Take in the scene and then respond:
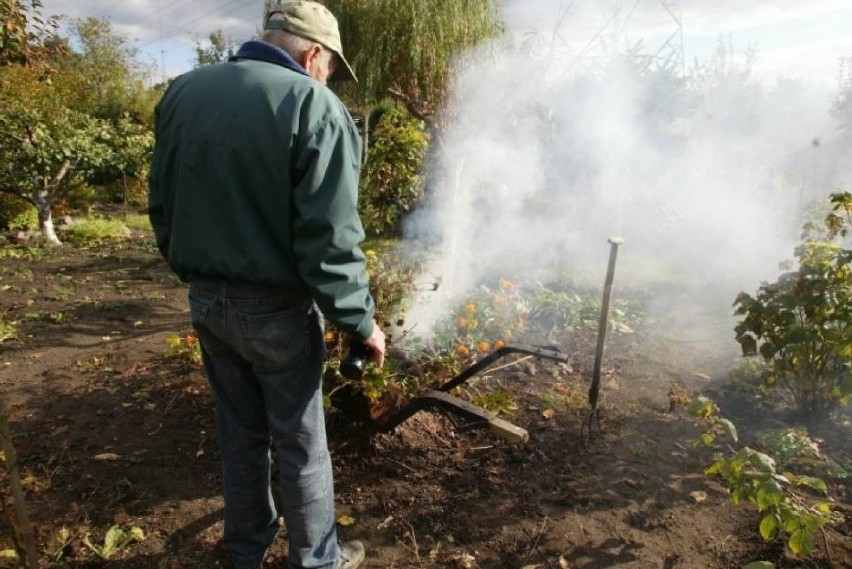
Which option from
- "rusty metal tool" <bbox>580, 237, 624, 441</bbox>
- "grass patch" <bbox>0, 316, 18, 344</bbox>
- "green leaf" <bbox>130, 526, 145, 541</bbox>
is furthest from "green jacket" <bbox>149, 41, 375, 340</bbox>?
"grass patch" <bbox>0, 316, 18, 344</bbox>

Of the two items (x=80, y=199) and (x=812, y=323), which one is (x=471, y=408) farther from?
(x=80, y=199)

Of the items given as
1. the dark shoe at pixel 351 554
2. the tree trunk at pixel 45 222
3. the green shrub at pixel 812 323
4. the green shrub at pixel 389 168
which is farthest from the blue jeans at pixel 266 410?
the tree trunk at pixel 45 222

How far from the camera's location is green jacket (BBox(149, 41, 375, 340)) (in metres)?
1.67

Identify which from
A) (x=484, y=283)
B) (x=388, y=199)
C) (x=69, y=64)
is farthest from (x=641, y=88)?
(x=69, y=64)

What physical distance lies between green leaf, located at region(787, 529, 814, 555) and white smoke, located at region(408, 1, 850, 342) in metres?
2.88

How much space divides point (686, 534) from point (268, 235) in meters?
2.44

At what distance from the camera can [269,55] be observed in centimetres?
183

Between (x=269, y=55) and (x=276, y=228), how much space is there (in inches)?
24.8

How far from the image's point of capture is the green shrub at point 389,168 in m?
4.75

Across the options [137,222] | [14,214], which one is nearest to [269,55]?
[14,214]

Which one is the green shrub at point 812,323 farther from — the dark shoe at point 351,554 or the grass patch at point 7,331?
the grass patch at point 7,331

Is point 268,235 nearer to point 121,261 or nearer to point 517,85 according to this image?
point 517,85

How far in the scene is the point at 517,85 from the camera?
6227mm

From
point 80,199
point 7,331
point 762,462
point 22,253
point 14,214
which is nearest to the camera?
point 762,462
